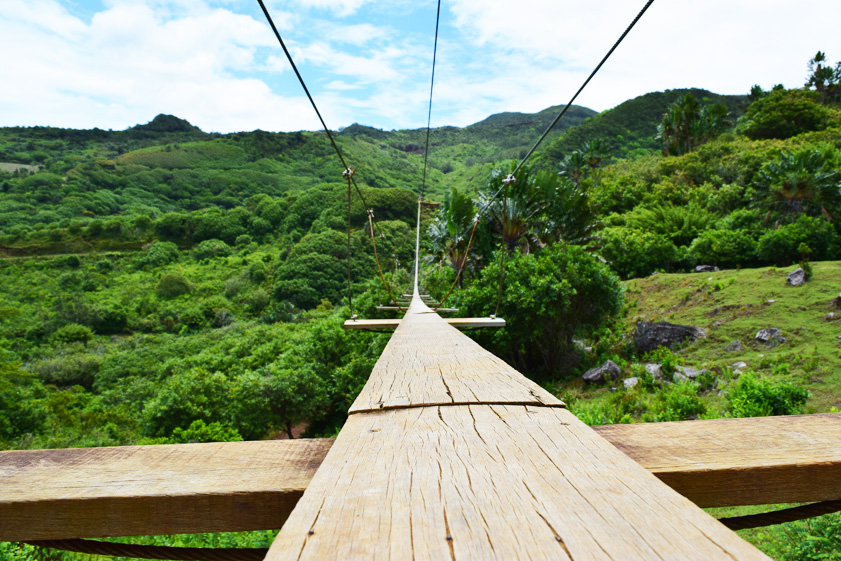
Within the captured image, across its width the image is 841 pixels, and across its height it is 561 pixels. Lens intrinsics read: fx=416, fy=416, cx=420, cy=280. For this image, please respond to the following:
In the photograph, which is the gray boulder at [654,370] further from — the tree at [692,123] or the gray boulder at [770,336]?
the tree at [692,123]

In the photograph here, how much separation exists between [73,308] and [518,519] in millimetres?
64174

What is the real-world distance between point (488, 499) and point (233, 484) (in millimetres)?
497

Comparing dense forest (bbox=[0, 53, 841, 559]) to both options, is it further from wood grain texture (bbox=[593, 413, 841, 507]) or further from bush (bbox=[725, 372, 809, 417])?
wood grain texture (bbox=[593, 413, 841, 507])

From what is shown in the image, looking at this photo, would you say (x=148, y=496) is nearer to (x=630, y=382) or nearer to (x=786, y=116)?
(x=630, y=382)

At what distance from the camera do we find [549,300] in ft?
46.1

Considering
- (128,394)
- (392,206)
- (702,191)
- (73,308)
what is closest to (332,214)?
(392,206)

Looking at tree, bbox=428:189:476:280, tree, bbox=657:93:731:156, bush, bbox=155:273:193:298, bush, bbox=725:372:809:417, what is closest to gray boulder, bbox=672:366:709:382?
bush, bbox=725:372:809:417

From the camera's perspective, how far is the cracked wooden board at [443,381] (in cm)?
109

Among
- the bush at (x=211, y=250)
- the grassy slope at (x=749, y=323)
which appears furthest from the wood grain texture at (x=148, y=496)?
the bush at (x=211, y=250)

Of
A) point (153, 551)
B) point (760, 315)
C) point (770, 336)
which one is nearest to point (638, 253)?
point (760, 315)

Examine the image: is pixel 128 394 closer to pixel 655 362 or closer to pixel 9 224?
pixel 655 362

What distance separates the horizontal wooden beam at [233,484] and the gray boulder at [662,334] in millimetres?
15768

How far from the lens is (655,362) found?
13867mm

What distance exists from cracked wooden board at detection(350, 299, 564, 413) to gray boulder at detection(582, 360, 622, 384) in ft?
44.4
